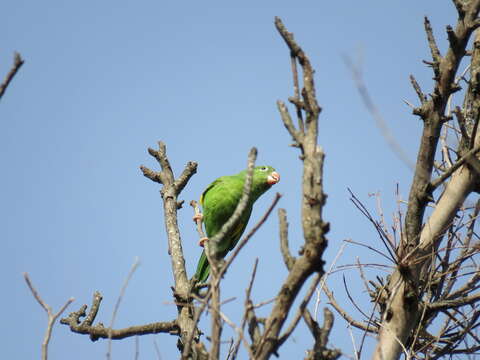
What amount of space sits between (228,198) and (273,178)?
85 centimetres

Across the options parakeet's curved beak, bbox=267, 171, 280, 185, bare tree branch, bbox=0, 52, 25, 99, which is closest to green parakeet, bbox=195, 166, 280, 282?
parakeet's curved beak, bbox=267, 171, 280, 185

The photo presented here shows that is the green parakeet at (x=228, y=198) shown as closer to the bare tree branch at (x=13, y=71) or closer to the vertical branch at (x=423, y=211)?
the vertical branch at (x=423, y=211)

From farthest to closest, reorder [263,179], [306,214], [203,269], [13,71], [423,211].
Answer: [263,179] < [203,269] < [423,211] < [306,214] < [13,71]

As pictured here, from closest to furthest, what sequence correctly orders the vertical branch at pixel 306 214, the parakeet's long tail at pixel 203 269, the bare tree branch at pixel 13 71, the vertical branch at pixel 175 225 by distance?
the bare tree branch at pixel 13 71
the vertical branch at pixel 306 214
the vertical branch at pixel 175 225
the parakeet's long tail at pixel 203 269

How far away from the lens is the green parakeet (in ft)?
24.5

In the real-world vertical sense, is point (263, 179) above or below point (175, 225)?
above

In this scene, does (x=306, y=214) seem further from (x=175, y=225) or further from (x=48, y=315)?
(x=175, y=225)

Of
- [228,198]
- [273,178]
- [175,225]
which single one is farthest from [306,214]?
[273,178]

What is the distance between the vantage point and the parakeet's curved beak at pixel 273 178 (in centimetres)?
785

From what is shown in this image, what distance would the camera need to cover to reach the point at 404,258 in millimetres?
3518

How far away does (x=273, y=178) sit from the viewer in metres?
7.88

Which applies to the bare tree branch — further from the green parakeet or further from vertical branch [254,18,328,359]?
the green parakeet

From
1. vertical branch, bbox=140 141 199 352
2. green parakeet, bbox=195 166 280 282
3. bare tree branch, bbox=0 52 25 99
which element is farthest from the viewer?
green parakeet, bbox=195 166 280 282

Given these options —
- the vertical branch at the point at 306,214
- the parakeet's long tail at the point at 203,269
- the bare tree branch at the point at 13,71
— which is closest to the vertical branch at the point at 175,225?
the parakeet's long tail at the point at 203,269
